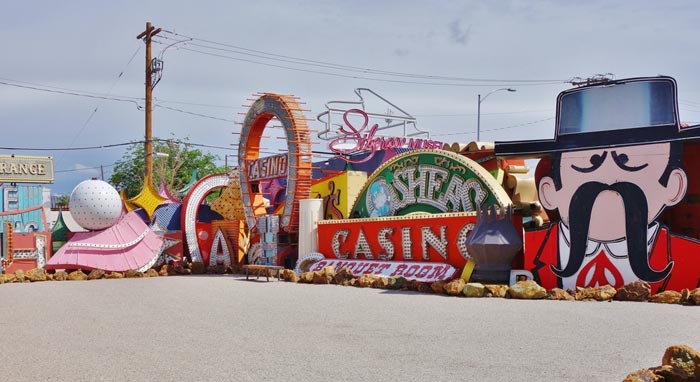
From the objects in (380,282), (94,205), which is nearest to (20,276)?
(94,205)

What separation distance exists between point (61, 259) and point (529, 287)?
46.7 ft

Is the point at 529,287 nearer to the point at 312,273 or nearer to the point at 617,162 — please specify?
the point at 617,162

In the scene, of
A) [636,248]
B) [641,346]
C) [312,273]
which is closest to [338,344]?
[641,346]

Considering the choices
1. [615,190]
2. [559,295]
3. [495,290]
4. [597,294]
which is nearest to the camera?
[597,294]

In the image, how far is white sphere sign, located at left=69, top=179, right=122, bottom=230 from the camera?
21891 millimetres

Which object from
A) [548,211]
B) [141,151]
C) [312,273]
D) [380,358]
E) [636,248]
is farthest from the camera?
[141,151]

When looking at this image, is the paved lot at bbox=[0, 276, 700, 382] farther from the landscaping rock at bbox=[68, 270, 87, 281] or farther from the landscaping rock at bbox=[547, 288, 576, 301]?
the landscaping rock at bbox=[68, 270, 87, 281]

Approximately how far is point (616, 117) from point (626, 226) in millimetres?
2009

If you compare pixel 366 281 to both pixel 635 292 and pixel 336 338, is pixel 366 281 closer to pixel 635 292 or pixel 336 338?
pixel 635 292

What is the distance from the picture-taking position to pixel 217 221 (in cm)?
2472

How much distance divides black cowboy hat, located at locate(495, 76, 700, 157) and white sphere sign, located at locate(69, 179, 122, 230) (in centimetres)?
1319

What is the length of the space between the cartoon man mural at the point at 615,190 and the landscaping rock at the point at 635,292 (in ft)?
1.57

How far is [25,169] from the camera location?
35375 millimetres

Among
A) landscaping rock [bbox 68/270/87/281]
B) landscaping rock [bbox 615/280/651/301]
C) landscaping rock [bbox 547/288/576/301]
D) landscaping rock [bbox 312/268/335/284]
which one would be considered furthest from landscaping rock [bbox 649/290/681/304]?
landscaping rock [bbox 68/270/87/281]
